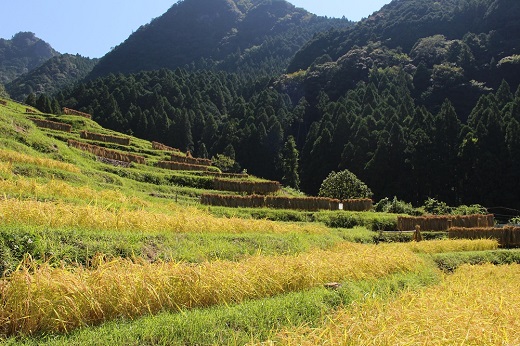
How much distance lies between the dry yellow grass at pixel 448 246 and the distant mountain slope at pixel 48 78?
14472cm

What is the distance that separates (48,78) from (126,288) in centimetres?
18575

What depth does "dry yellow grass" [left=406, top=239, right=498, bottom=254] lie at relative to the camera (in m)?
19.0

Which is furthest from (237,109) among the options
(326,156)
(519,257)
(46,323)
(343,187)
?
Answer: (46,323)

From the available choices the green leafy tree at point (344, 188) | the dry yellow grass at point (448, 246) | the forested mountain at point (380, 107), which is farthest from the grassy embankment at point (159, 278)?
the forested mountain at point (380, 107)

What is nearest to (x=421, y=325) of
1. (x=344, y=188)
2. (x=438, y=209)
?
(x=438, y=209)

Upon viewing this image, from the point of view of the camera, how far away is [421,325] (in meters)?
6.26

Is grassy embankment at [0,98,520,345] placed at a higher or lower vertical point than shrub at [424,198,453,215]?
higher

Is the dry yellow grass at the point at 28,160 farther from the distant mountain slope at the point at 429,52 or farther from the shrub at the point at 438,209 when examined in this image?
the distant mountain slope at the point at 429,52

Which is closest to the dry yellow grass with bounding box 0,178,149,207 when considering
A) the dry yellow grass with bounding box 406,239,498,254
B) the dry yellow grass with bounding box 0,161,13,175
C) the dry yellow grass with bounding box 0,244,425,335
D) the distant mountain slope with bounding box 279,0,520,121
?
the dry yellow grass with bounding box 0,161,13,175

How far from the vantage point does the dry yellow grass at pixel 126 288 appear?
19.9 ft

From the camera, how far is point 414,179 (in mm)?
57750

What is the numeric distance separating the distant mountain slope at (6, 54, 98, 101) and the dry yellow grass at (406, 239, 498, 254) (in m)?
145

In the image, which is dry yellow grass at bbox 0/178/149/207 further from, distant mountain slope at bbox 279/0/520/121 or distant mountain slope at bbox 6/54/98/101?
distant mountain slope at bbox 6/54/98/101

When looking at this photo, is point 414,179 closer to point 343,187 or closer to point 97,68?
point 343,187
